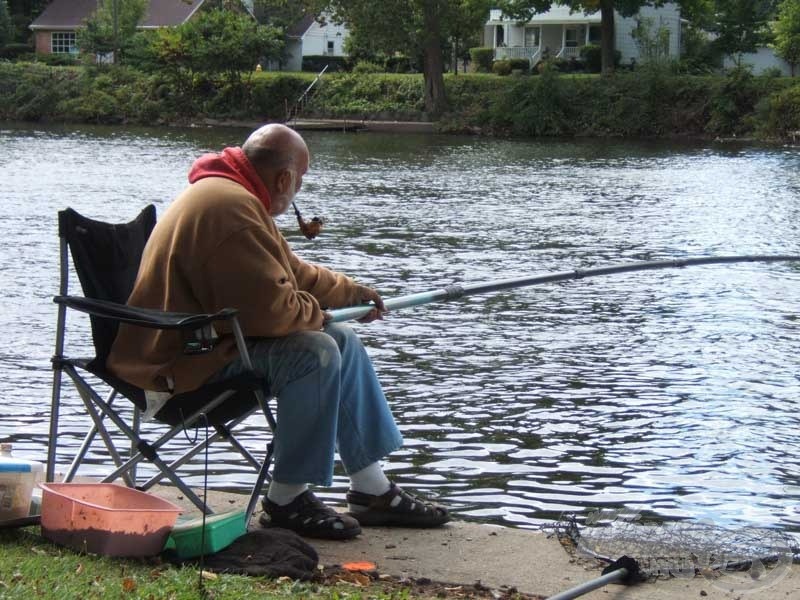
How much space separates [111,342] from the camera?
4.45 metres

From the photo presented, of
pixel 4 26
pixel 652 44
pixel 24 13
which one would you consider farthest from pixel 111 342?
pixel 24 13

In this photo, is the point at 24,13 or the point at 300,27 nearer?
the point at 300,27

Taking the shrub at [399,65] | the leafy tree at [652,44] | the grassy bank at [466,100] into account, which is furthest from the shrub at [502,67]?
the leafy tree at [652,44]

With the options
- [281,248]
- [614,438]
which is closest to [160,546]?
[281,248]

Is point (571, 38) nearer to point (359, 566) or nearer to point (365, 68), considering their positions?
point (365, 68)

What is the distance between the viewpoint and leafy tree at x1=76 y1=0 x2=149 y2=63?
200ft

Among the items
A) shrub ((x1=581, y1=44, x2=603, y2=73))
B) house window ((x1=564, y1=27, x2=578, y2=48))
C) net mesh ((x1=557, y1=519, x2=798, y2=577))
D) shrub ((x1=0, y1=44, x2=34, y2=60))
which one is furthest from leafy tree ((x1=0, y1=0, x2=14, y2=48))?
net mesh ((x1=557, y1=519, x2=798, y2=577))

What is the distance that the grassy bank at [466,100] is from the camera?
4522cm

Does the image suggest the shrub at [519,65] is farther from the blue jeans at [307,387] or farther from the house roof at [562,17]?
the blue jeans at [307,387]

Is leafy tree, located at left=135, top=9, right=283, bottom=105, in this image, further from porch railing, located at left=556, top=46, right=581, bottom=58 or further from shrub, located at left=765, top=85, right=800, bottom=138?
shrub, located at left=765, top=85, right=800, bottom=138

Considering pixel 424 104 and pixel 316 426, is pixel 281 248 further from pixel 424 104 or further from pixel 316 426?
pixel 424 104

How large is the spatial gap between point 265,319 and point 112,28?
60.5 metres

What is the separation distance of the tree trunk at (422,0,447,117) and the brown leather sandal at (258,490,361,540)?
1809 inches

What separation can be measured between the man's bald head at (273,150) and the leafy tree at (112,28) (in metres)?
58.6
